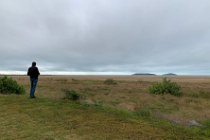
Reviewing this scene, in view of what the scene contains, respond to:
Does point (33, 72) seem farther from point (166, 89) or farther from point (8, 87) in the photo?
point (166, 89)

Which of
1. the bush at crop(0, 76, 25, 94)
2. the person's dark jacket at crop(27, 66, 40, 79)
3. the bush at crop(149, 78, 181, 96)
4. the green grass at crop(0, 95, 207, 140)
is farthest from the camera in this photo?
the bush at crop(149, 78, 181, 96)

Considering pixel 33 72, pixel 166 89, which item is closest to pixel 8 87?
pixel 33 72

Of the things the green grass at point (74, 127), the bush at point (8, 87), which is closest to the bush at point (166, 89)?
the bush at point (8, 87)

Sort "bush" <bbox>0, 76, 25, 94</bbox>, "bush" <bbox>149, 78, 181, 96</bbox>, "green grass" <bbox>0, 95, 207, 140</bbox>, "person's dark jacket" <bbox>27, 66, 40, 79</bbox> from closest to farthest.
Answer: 1. "green grass" <bbox>0, 95, 207, 140</bbox>
2. "person's dark jacket" <bbox>27, 66, 40, 79</bbox>
3. "bush" <bbox>0, 76, 25, 94</bbox>
4. "bush" <bbox>149, 78, 181, 96</bbox>

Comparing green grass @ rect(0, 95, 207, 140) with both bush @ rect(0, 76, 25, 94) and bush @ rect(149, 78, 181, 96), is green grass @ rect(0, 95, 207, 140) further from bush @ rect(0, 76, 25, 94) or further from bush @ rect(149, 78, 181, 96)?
bush @ rect(149, 78, 181, 96)

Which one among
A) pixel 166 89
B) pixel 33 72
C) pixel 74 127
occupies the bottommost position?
pixel 74 127

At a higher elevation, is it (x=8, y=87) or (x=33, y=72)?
(x=33, y=72)

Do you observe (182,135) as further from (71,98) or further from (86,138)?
(71,98)

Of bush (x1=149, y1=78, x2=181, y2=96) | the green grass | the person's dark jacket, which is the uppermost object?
the person's dark jacket

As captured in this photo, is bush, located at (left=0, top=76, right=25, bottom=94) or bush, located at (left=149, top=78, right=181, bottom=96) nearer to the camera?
bush, located at (left=0, top=76, right=25, bottom=94)

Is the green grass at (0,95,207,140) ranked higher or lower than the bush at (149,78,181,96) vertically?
lower

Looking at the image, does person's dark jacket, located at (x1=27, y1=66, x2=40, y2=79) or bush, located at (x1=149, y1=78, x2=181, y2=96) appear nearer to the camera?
person's dark jacket, located at (x1=27, y1=66, x2=40, y2=79)

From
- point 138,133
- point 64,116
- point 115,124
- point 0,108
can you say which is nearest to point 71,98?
point 0,108

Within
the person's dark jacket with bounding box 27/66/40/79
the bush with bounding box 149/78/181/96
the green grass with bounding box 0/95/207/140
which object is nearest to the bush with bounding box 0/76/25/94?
the person's dark jacket with bounding box 27/66/40/79
